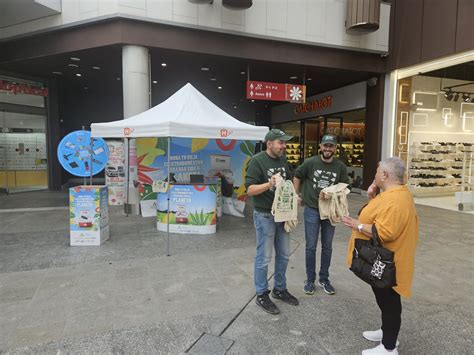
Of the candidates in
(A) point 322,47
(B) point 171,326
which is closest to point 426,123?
(A) point 322,47

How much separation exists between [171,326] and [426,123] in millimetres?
11740

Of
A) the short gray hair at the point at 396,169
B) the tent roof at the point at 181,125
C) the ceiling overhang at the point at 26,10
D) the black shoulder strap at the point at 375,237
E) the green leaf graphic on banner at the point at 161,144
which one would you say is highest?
the ceiling overhang at the point at 26,10

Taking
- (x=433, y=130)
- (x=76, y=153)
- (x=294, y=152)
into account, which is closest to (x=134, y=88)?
(x=76, y=153)

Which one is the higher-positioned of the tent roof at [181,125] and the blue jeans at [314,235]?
the tent roof at [181,125]

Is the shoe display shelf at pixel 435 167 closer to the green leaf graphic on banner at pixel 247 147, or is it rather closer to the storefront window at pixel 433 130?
the storefront window at pixel 433 130

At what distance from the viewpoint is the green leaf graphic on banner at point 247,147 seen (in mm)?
8215

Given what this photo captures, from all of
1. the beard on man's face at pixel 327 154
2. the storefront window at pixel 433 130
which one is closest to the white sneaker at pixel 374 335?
the beard on man's face at pixel 327 154

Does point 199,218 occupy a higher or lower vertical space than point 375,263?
lower

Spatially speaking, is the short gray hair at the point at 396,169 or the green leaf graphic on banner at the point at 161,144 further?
the green leaf graphic on banner at the point at 161,144

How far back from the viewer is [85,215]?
549 centimetres

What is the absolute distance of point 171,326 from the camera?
121 inches

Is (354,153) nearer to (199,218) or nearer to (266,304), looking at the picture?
(199,218)

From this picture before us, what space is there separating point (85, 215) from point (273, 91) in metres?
6.73

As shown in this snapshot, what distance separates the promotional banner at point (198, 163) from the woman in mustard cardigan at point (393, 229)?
5.61m
